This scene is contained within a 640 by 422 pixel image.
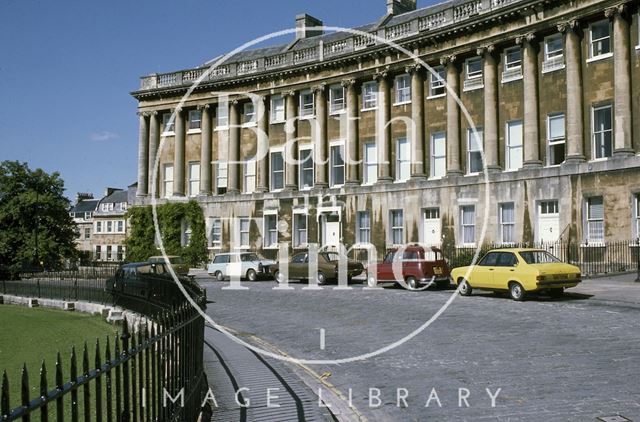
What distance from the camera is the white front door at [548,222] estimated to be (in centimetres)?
3228

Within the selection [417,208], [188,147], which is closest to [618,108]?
[417,208]

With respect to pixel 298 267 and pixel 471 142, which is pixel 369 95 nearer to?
pixel 471 142

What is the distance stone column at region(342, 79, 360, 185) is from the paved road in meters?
19.9

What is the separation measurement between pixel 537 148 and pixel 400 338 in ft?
74.7

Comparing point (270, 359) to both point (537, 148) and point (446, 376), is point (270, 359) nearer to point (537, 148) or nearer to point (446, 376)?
point (446, 376)

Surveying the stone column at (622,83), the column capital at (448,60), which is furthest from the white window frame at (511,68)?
the stone column at (622,83)

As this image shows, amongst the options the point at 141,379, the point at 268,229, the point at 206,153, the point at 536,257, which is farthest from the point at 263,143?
the point at 141,379

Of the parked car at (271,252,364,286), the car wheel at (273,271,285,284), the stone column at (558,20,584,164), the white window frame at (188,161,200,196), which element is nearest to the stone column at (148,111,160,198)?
the white window frame at (188,161,200,196)

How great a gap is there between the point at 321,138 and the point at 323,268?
15.8m

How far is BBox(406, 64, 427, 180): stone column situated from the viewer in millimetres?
39094

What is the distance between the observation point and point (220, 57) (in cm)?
5338

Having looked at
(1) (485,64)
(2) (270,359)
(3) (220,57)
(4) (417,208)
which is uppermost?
(3) (220,57)

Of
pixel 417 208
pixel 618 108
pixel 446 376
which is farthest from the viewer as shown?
pixel 417 208

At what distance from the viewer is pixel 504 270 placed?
70.3 feet
